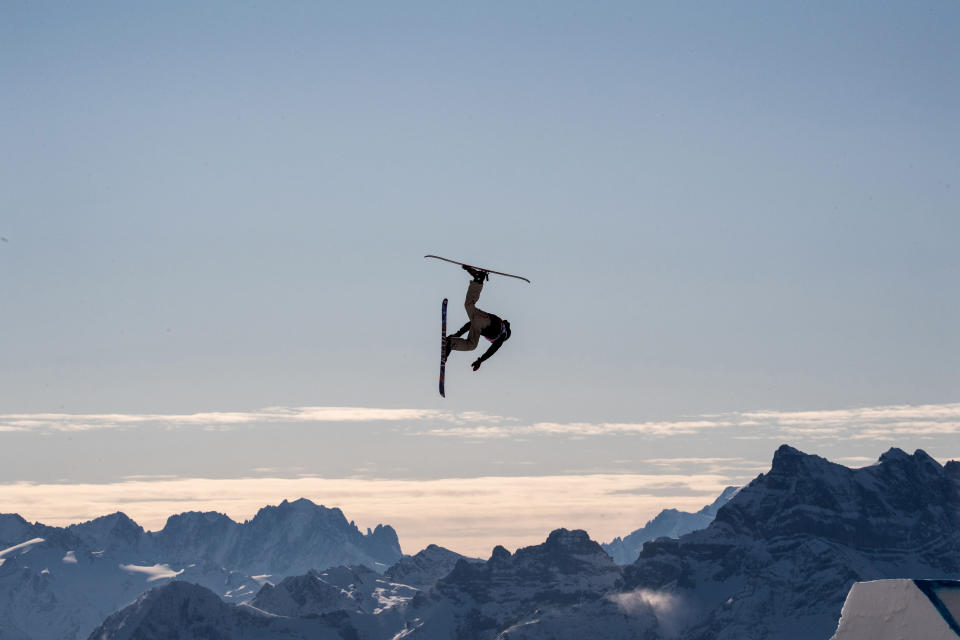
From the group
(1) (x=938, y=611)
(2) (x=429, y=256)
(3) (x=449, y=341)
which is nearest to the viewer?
(2) (x=429, y=256)

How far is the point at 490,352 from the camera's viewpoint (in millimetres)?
47062

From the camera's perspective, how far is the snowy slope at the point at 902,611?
2301 inches

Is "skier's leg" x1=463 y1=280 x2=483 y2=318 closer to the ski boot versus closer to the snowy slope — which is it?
the ski boot

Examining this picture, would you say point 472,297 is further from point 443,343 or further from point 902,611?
point 902,611

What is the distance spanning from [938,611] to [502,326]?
1078 inches

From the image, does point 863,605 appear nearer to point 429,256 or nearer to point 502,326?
point 502,326

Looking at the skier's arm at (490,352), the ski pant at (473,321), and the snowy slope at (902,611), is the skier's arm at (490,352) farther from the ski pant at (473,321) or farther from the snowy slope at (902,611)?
the snowy slope at (902,611)

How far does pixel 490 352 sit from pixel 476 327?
2.46 meters

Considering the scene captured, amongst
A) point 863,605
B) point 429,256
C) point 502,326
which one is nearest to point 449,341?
point 502,326

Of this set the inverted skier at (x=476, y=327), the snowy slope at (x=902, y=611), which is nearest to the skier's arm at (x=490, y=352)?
the inverted skier at (x=476, y=327)

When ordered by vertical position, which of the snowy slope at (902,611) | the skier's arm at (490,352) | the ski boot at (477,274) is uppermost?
the ski boot at (477,274)

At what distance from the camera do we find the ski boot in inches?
1710

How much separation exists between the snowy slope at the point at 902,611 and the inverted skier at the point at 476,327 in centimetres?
2551

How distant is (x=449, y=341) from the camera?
45.4m
